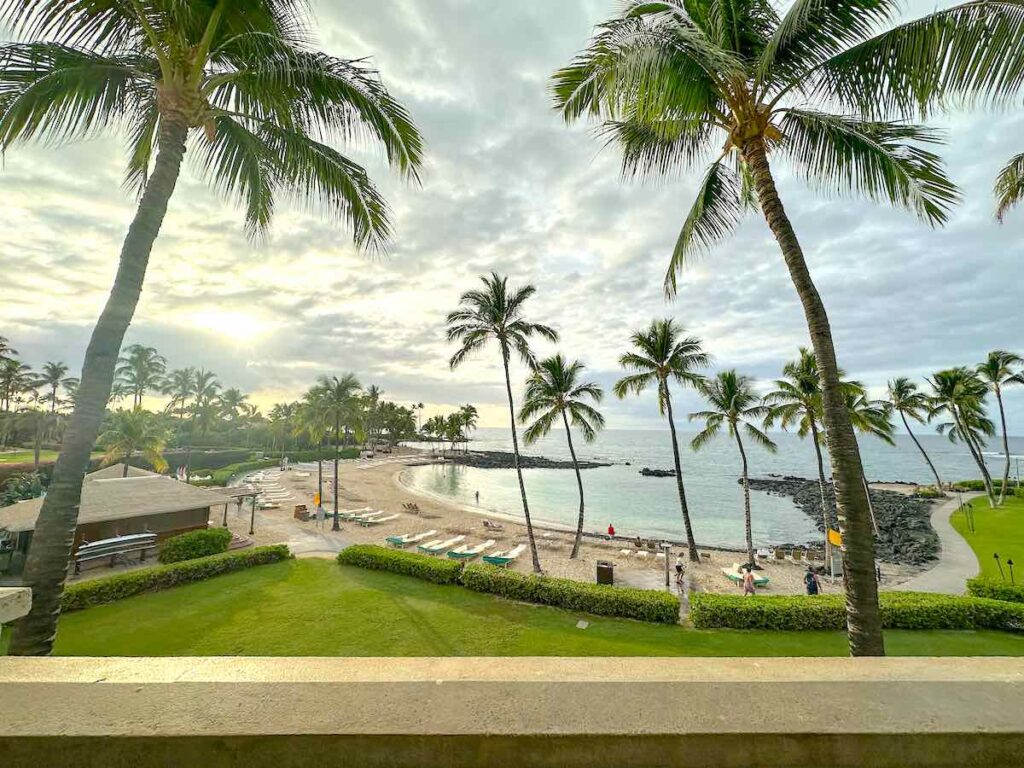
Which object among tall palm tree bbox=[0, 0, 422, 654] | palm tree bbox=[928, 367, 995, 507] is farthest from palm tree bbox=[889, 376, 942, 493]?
tall palm tree bbox=[0, 0, 422, 654]

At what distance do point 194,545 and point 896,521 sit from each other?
50459 mm

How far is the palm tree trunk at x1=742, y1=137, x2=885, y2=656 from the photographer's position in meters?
6.28

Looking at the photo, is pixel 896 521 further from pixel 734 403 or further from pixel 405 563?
pixel 405 563

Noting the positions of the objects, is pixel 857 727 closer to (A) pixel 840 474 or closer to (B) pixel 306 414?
(A) pixel 840 474

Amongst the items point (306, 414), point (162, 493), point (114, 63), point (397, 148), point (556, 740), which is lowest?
point (162, 493)

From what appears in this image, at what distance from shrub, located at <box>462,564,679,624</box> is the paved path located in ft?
40.7

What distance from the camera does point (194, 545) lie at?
17875mm

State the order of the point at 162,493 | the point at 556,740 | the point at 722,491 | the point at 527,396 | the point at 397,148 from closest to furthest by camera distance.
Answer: the point at 556,740
the point at 397,148
the point at 162,493
the point at 527,396
the point at 722,491

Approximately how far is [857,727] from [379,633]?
12118 millimetres

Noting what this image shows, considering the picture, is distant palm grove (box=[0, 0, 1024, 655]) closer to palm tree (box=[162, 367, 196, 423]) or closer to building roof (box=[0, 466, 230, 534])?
building roof (box=[0, 466, 230, 534])

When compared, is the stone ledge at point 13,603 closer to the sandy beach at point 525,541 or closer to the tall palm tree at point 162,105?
the tall palm tree at point 162,105

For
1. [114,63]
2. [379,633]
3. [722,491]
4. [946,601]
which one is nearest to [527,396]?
[379,633]

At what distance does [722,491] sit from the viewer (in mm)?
62875

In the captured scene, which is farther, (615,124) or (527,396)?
(527,396)
